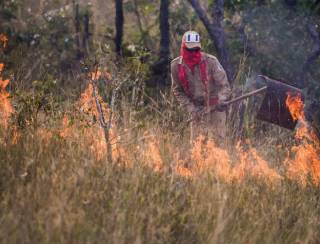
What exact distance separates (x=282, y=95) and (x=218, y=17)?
2.72 meters

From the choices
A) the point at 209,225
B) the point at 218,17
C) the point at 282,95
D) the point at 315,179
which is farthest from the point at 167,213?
the point at 218,17

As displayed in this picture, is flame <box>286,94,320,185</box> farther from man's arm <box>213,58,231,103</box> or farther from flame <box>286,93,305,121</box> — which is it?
man's arm <box>213,58,231,103</box>

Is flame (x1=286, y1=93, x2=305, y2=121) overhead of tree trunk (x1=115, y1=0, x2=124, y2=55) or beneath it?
overhead

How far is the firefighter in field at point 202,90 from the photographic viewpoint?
297 inches

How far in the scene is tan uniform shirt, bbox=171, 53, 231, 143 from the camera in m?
7.61

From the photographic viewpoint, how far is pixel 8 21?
1470 cm

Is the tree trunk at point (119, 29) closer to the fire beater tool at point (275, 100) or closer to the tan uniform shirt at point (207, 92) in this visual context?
the tan uniform shirt at point (207, 92)

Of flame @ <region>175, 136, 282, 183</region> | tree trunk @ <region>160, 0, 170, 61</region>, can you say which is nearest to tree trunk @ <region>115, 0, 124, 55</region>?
tree trunk @ <region>160, 0, 170, 61</region>

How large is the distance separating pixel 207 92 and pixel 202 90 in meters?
0.16

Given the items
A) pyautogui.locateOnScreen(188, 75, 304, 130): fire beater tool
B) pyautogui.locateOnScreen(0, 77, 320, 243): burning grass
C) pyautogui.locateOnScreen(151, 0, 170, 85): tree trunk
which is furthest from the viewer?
pyautogui.locateOnScreen(151, 0, 170, 85): tree trunk

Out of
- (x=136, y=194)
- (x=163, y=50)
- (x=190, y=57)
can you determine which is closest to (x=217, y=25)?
(x=190, y=57)

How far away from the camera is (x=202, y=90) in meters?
7.68

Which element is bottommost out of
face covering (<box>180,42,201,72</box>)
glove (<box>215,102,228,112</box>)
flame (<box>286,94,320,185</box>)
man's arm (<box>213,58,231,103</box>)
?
flame (<box>286,94,320,185</box>)

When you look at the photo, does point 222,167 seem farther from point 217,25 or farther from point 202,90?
point 217,25
